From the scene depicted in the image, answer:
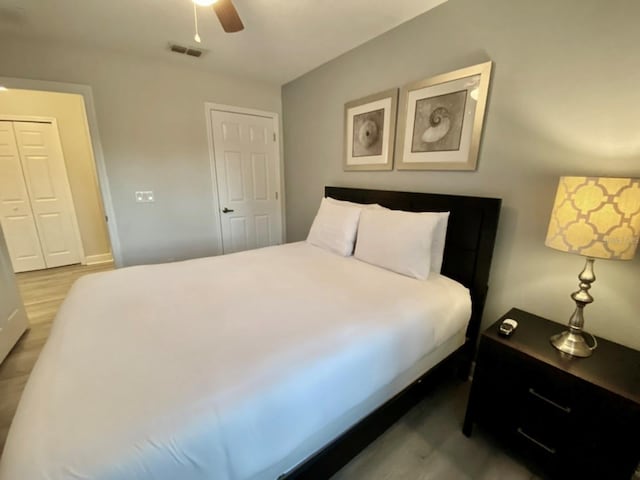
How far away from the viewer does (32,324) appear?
249 cm

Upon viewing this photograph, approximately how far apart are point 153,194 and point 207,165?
2.17ft

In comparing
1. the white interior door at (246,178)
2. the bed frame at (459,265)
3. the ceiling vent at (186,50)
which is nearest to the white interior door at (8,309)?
the white interior door at (246,178)

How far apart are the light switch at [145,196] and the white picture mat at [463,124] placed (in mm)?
2607

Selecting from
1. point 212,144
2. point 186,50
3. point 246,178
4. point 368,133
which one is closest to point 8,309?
point 212,144

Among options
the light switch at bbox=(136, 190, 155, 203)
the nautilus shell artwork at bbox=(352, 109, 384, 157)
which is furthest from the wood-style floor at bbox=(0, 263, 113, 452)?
the nautilus shell artwork at bbox=(352, 109, 384, 157)

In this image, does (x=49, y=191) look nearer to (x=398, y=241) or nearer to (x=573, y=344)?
(x=398, y=241)

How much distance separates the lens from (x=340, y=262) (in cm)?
204

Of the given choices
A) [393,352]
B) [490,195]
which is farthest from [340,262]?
[490,195]

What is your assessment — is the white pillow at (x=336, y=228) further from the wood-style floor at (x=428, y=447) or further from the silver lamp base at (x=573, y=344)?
the silver lamp base at (x=573, y=344)

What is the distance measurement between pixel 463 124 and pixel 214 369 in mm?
1974

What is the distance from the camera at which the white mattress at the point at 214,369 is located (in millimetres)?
696

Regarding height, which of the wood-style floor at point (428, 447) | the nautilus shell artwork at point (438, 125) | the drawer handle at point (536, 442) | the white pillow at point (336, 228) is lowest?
the wood-style floor at point (428, 447)

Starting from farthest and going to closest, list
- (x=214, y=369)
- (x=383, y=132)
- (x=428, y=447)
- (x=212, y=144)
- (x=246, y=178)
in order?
(x=246, y=178), (x=212, y=144), (x=383, y=132), (x=428, y=447), (x=214, y=369)

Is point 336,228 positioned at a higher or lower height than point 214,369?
higher
